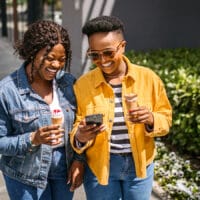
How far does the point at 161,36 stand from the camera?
30.1 ft

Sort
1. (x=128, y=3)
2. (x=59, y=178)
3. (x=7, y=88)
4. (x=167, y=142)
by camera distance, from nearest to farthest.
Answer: (x=7, y=88), (x=59, y=178), (x=167, y=142), (x=128, y=3)

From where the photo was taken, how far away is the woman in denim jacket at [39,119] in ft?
8.39

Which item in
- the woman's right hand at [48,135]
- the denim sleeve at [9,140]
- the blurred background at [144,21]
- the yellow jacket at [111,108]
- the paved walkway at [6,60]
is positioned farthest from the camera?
the paved walkway at [6,60]

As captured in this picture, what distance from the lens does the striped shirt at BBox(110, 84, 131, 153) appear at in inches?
105

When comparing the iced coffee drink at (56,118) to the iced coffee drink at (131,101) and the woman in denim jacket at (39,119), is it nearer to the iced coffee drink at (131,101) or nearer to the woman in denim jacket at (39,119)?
the woman in denim jacket at (39,119)

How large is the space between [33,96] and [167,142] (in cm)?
354

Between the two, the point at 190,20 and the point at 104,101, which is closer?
the point at 104,101

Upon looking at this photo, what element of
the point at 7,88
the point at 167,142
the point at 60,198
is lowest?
the point at 167,142

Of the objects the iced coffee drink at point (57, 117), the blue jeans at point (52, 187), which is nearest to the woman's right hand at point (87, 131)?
the iced coffee drink at point (57, 117)

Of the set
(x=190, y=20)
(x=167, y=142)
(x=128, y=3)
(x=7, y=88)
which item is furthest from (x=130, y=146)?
(x=190, y=20)

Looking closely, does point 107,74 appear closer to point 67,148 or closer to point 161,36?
Result: point 67,148

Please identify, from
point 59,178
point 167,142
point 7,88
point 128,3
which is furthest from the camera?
point 128,3

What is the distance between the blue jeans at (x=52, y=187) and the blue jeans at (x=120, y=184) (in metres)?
0.15

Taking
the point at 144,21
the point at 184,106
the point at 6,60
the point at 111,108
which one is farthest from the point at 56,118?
the point at 6,60
